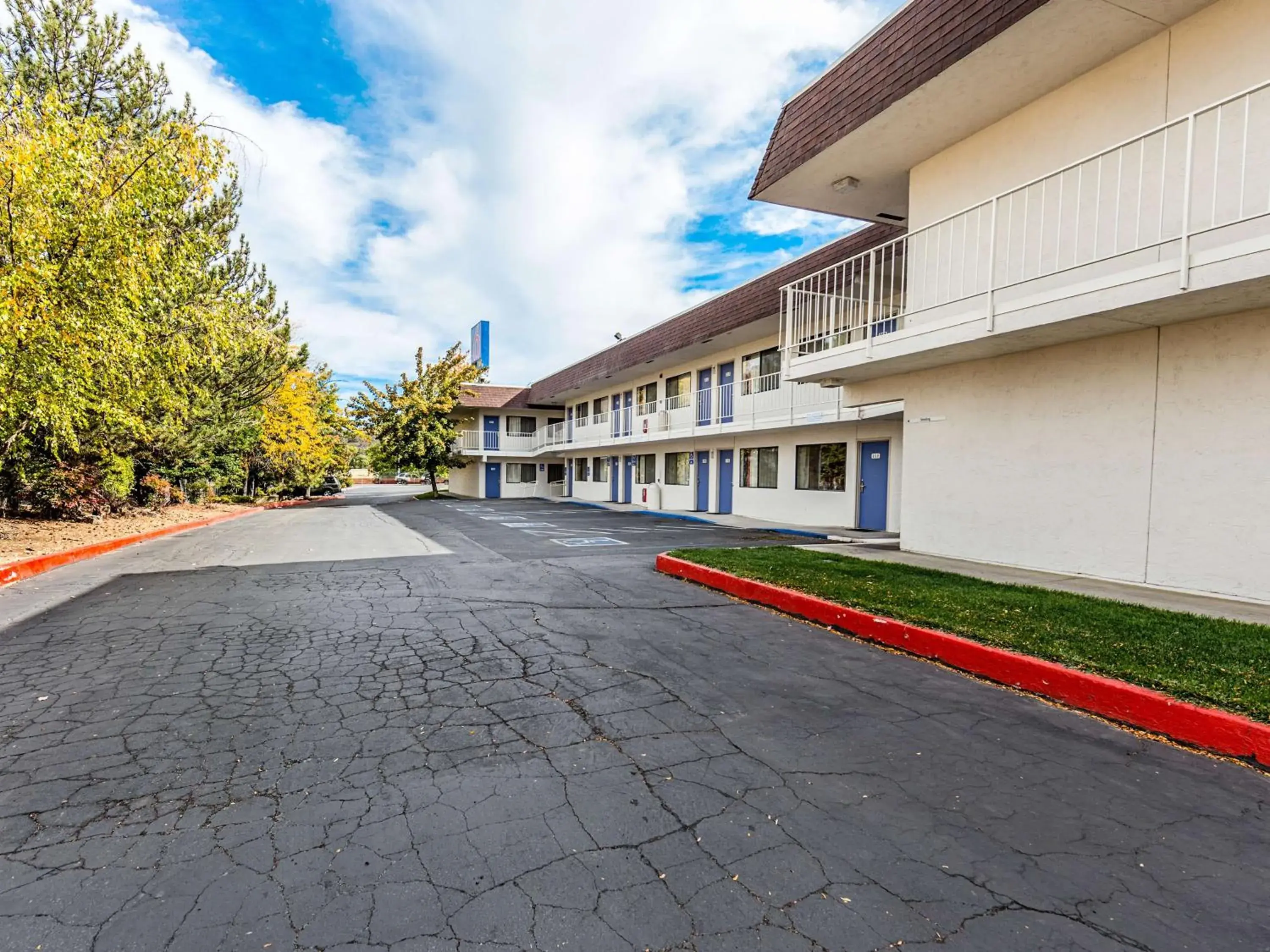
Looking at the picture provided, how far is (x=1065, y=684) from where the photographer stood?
13.7ft

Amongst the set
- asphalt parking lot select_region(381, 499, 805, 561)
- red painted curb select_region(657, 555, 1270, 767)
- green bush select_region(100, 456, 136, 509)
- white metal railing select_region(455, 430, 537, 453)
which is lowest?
asphalt parking lot select_region(381, 499, 805, 561)

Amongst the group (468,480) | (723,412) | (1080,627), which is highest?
(723,412)

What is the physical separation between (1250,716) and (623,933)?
3829mm

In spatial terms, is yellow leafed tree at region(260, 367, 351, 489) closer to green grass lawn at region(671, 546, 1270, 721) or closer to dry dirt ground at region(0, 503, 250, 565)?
dry dirt ground at region(0, 503, 250, 565)

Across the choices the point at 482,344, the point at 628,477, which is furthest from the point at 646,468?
the point at 482,344

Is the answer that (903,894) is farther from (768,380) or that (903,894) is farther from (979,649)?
(768,380)

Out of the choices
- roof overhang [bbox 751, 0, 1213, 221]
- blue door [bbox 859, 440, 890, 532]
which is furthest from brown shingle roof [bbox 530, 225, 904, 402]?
blue door [bbox 859, 440, 890, 532]

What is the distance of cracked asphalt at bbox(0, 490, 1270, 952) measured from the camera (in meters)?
2.07

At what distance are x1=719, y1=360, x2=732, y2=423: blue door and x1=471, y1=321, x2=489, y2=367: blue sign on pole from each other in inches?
1422

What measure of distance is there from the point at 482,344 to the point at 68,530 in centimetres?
4264

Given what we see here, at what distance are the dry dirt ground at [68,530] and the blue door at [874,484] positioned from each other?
16596 millimetres

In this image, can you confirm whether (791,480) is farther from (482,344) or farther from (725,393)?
(482,344)

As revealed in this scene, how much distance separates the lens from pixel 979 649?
4742mm

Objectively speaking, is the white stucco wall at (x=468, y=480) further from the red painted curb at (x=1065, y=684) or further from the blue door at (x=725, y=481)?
the red painted curb at (x=1065, y=684)
